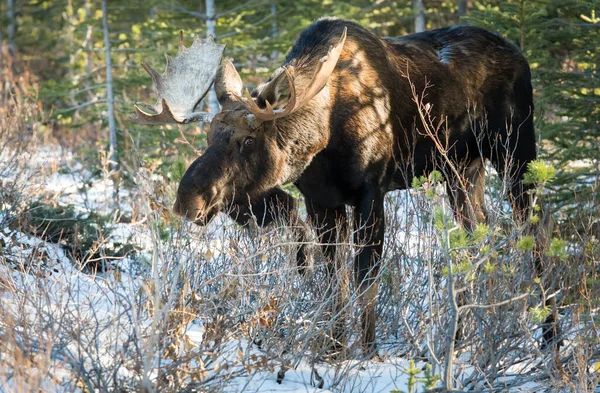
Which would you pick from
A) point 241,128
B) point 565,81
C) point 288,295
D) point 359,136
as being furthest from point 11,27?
point 288,295

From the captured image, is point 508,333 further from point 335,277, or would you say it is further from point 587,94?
point 587,94

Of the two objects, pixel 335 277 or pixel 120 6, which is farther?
pixel 120 6

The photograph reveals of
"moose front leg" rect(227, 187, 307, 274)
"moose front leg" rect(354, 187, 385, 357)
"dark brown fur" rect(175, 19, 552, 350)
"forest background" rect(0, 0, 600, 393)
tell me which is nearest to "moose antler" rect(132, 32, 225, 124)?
"dark brown fur" rect(175, 19, 552, 350)

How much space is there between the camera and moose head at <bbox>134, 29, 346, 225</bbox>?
483 centimetres

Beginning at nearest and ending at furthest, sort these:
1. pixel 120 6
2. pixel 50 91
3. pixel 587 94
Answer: pixel 587 94 < pixel 50 91 < pixel 120 6

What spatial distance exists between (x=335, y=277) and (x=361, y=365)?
0.58m

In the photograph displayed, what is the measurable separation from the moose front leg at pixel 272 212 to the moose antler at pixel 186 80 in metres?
0.67

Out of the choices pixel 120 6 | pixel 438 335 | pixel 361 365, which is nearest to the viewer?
pixel 438 335

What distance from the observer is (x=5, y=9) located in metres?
20.6

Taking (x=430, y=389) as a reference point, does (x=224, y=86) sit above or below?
above

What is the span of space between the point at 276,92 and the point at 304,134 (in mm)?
336

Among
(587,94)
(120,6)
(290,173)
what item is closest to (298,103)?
(290,173)

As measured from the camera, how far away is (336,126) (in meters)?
5.31

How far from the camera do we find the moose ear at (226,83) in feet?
17.7
